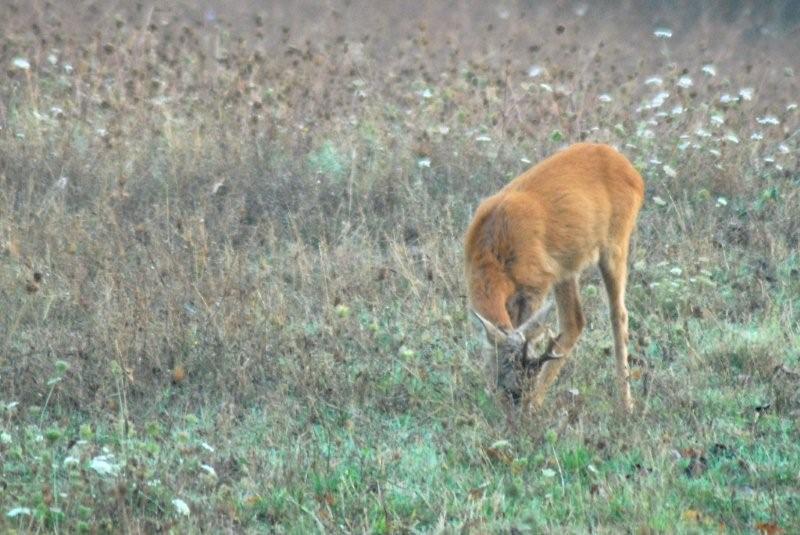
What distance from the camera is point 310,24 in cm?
1734

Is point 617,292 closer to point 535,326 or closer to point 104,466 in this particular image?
point 535,326

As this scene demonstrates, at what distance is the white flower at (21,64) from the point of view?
477 inches

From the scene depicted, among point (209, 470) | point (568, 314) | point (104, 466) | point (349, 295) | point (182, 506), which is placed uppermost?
point (104, 466)

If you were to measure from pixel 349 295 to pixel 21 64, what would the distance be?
15.1 feet

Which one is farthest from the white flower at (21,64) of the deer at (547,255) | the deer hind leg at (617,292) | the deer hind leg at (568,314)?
the deer hind leg at (617,292)

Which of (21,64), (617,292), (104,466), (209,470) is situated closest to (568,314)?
(617,292)

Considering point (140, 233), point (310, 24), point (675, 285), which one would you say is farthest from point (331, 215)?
point (310, 24)

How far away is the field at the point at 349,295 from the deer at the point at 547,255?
179 millimetres

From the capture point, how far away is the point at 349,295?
368 inches

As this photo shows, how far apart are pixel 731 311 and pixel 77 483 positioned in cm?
495

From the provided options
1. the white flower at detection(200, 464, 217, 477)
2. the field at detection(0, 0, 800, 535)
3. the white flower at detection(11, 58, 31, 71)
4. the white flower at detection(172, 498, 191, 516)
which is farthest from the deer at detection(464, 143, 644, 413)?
the white flower at detection(11, 58, 31, 71)

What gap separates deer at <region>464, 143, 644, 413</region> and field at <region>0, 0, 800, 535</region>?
0.18 meters

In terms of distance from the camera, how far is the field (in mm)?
6305

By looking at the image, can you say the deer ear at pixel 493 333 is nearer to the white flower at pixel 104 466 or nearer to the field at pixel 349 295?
the field at pixel 349 295
